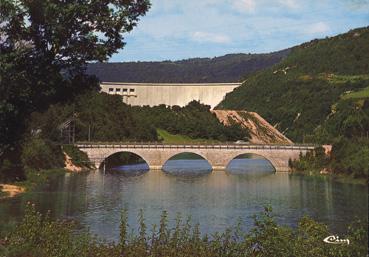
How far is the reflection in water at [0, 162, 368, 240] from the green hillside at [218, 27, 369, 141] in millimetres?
59232

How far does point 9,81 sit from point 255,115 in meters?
121

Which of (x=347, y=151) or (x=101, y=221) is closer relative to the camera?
(x=101, y=221)

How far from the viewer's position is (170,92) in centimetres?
16700

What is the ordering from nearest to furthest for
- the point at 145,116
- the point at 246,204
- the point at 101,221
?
the point at 101,221 → the point at 246,204 → the point at 145,116

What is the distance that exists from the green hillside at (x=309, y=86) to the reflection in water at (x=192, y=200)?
5923cm

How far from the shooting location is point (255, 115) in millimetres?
131875

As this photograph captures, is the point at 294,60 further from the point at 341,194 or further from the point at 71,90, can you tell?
the point at 71,90

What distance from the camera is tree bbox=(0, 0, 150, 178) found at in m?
12.4

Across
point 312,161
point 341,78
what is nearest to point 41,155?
point 312,161

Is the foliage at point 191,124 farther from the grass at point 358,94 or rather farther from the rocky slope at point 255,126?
the grass at point 358,94

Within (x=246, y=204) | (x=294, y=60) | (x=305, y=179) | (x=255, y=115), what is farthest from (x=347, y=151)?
(x=294, y=60)

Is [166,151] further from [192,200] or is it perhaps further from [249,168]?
[192,200]

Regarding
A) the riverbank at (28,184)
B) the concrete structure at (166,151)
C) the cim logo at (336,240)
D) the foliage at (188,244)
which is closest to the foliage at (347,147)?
the concrete structure at (166,151)

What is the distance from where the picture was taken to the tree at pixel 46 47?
488 inches
